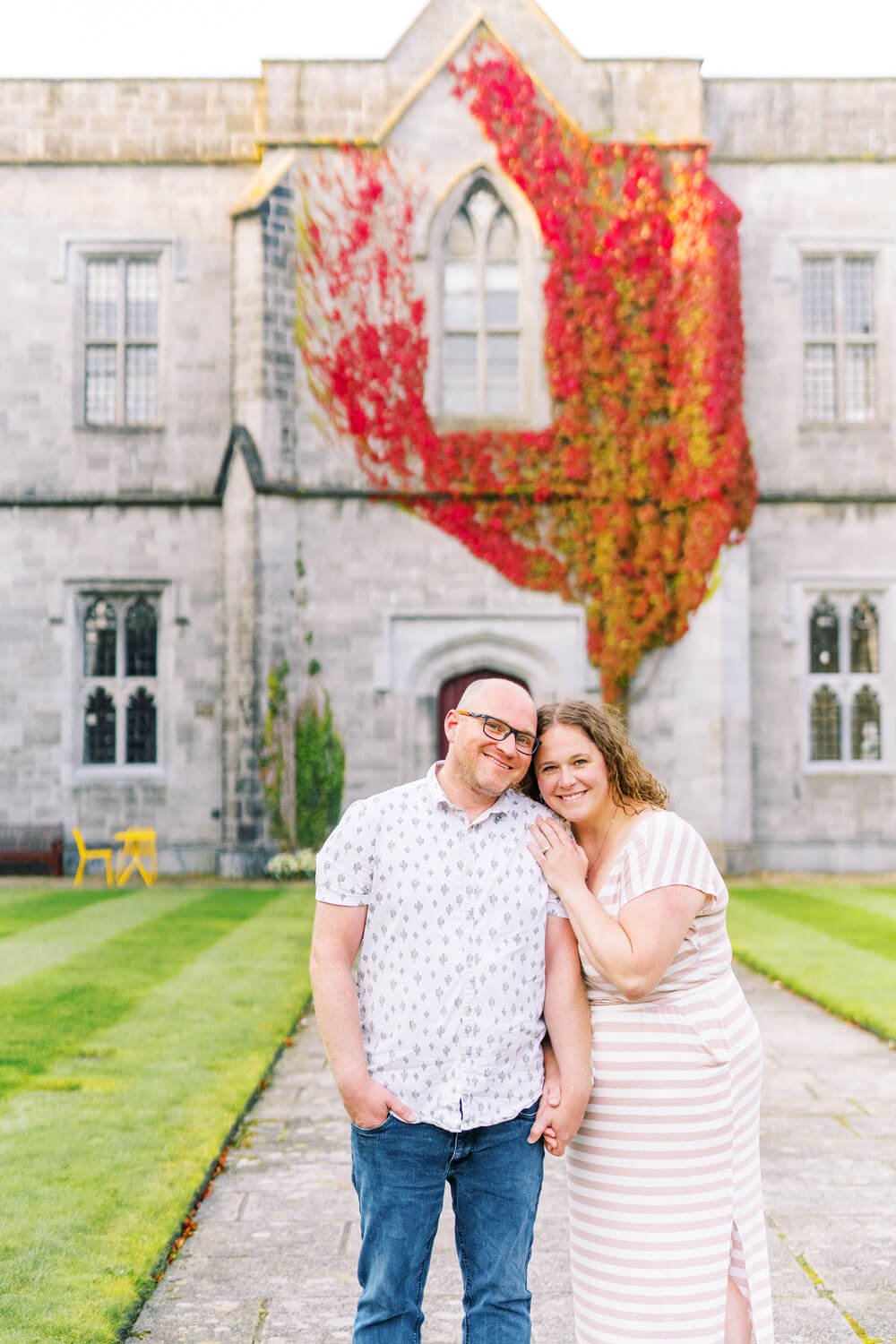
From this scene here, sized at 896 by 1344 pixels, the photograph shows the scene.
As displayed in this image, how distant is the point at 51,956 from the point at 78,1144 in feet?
13.4

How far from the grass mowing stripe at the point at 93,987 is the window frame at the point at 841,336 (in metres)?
9.04

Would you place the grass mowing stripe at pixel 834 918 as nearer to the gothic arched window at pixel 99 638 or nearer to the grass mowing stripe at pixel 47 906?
the grass mowing stripe at pixel 47 906

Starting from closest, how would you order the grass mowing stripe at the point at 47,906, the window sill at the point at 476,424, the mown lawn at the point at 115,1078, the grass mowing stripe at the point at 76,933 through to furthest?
the mown lawn at the point at 115,1078 < the grass mowing stripe at the point at 76,933 < the grass mowing stripe at the point at 47,906 < the window sill at the point at 476,424

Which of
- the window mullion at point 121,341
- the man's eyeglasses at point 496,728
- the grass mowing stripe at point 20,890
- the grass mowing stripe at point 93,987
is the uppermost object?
the window mullion at point 121,341

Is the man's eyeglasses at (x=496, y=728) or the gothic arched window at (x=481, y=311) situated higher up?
the gothic arched window at (x=481, y=311)

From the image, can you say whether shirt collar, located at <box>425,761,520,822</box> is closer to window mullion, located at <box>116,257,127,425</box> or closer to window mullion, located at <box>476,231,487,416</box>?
window mullion, located at <box>476,231,487,416</box>

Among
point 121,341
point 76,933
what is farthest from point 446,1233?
point 121,341

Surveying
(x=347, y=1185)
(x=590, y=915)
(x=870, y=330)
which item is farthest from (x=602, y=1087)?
(x=870, y=330)

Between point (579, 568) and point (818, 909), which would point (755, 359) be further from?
point (818, 909)

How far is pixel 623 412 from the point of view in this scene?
45.0 feet

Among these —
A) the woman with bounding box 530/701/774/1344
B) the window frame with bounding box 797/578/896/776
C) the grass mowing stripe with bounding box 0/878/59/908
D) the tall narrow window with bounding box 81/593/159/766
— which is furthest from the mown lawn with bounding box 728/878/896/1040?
the tall narrow window with bounding box 81/593/159/766

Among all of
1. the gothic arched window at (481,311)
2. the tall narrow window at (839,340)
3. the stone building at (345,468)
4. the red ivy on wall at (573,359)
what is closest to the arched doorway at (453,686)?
the stone building at (345,468)

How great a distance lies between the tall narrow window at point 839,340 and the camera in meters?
14.8

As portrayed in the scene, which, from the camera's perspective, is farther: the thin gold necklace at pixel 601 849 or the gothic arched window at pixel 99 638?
the gothic arched window at pixel 99 638
